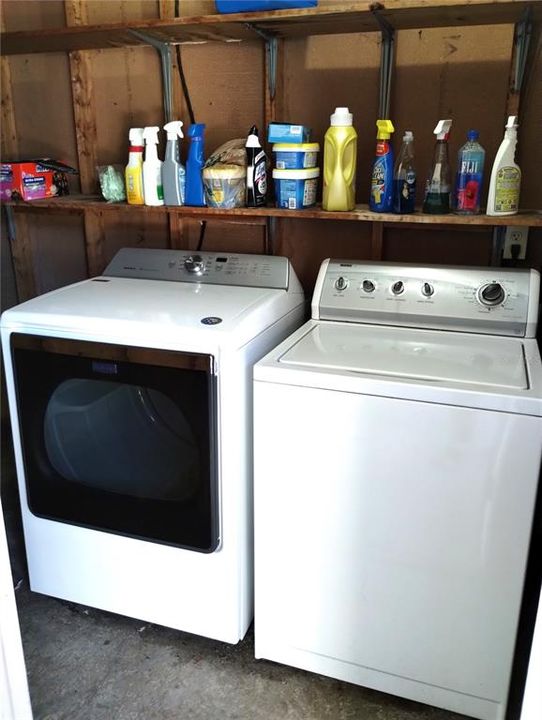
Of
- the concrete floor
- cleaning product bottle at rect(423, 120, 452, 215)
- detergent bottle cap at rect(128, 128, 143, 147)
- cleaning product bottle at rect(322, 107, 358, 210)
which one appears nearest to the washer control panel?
cleaning product bottle at rect(322, 107, 358, 210)

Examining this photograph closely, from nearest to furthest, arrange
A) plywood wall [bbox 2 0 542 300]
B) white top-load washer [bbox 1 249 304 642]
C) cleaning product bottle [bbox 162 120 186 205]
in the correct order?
white top-load washer [bbox 1 249 304 642] < plywood wall [bbox 2 0 542 300] < cleaning product bottle [bbox 162 120 186 205]

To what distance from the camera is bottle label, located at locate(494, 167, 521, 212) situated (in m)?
1.78

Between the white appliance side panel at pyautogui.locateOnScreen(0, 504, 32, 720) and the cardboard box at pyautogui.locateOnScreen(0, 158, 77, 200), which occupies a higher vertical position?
the cardboard box at pyautogui.locateOnScreen(0, 158, 77, 200)

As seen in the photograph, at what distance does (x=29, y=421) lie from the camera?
6.00ft

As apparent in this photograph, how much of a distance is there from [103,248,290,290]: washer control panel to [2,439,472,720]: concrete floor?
42.7 inches

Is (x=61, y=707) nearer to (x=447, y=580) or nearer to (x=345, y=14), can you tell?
(x=447, y=580)

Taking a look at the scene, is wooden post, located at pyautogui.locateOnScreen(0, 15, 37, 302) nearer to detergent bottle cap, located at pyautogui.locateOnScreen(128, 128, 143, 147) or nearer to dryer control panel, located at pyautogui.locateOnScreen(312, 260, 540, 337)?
detergent bottle cap, located at pyautogui.locateOnScreen(128, 128, 143, 147)

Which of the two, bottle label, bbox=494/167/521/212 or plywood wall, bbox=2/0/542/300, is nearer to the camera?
bottle label, bbox=494/167/521/212

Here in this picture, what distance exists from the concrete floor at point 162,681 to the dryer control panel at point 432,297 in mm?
1014

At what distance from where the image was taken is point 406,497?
4.83 feet

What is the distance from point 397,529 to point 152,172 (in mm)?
1374

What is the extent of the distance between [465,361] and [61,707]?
1357 mm

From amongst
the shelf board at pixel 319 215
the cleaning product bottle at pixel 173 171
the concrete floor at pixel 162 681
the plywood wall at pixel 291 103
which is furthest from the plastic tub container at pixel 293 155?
the concrete floor at pixel 162 681

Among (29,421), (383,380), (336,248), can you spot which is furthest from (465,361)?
(29,421)
